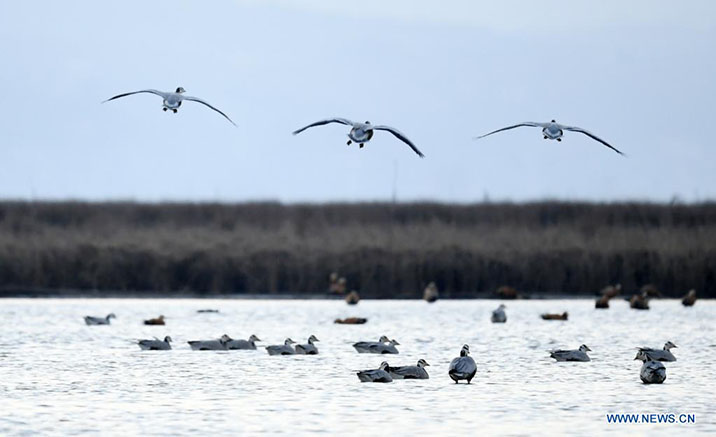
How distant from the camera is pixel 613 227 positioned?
1762 inches

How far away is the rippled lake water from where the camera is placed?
54.4 feet

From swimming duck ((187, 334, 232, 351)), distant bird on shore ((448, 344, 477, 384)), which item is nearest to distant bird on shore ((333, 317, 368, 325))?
swimming duck ((187, 334, 232, 351))

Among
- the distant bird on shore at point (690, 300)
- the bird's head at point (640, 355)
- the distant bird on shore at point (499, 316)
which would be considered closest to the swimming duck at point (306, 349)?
the bird's head at point (640, 355)

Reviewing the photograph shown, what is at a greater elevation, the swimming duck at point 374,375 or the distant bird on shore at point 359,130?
the distant bird on shore at point 359,130

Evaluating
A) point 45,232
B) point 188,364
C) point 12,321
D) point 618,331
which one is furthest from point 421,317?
point 45,232

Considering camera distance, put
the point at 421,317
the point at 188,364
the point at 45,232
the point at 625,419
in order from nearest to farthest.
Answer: the point at 625,419 → the point at 188,364 → the point at 421,317 → the point at 45,232

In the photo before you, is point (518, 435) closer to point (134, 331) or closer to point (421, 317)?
point (134, 331)

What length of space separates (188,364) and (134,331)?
22.5ft

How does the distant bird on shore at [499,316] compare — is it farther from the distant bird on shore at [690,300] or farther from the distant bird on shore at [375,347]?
the distant bird on shore at [375,347]

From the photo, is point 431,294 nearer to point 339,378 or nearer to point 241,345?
point 241,345

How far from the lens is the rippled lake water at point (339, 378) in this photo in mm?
16578

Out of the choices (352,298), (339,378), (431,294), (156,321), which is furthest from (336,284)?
(339,378)

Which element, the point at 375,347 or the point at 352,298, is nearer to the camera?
the point at 375,347

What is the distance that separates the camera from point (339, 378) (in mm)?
20859
